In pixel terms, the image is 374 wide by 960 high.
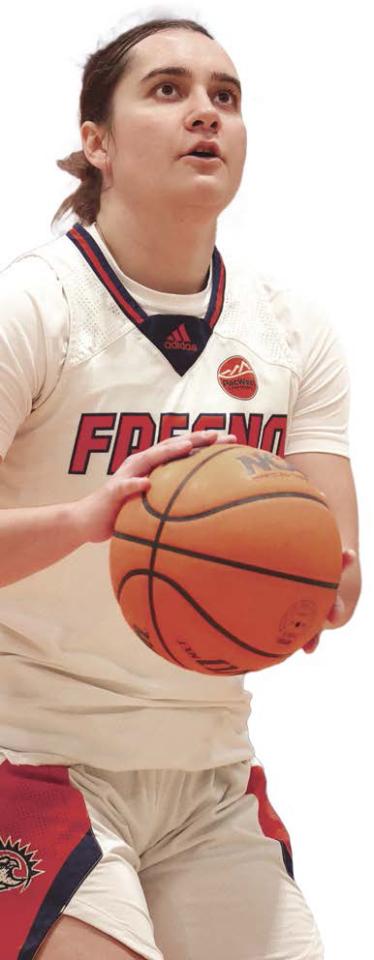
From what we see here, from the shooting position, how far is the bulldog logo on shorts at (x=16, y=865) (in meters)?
2.60

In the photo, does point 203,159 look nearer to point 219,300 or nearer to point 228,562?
point 219,300

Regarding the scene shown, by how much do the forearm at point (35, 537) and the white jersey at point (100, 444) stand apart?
0.69ft

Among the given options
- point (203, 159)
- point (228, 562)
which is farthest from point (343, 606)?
point (203, 159)

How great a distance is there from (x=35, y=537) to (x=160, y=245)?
674mm

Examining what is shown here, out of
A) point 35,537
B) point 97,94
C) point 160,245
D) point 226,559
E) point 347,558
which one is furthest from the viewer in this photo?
point 97,94

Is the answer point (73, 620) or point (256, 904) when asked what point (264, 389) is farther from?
point (256, 904)

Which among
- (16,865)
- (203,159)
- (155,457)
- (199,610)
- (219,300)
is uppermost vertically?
(203,159)

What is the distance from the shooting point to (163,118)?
9.07 feet

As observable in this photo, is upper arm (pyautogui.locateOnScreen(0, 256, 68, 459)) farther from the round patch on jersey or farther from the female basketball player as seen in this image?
the round patch on jersey

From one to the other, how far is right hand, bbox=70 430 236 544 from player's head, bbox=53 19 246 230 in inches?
22.2

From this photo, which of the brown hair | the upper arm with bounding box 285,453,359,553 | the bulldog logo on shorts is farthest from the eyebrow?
the bulldog logo on shorts

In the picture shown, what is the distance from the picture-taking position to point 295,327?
3074 mm

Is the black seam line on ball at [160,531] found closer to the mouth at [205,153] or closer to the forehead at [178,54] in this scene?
the mouth at [205,153]

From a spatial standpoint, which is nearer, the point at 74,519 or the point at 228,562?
the point at 228,562
